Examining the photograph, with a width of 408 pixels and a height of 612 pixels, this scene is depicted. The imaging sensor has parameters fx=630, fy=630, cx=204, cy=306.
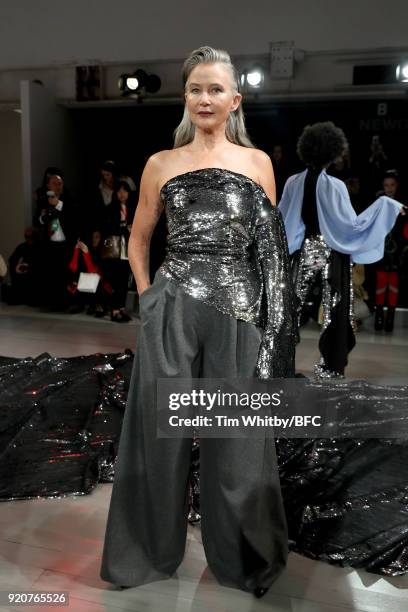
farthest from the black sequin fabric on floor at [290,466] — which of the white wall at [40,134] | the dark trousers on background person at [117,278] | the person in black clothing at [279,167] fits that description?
the white wall at [40,134]

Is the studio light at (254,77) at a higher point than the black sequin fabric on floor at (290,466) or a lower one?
higher

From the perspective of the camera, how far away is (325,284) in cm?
367

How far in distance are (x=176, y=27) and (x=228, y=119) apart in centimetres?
507

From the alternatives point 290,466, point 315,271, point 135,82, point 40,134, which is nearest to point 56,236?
point 40,134

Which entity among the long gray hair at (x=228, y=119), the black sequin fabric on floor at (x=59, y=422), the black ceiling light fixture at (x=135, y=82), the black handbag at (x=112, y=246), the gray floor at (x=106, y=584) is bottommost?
the gray floor at (x=106, y=584)

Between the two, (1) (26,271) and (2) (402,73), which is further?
(1) (26,271)

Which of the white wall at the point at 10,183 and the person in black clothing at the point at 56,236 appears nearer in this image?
the person in black clothing at the point at 56,236

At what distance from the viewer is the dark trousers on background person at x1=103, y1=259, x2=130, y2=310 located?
18.9ft

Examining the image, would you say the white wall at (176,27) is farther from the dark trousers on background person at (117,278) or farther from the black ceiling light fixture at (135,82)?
the dark trousers on background person at (117,278)

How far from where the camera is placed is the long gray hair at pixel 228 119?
1.68 m

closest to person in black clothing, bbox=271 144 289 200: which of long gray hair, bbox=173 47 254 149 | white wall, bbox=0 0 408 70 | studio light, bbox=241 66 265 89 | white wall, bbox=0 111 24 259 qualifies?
studio light, bbox=241 66 265 89

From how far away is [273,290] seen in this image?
5.74 feet

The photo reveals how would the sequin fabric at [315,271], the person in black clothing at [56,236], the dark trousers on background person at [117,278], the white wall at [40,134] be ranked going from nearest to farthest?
1. the sequin fabric at [315,271]
2. the dark trousers on background person at [117,278]
3. the person in black clothing at [56,236]
4. the white wall at [40,134]

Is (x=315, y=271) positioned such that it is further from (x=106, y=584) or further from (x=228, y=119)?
(x=106, y=584)
